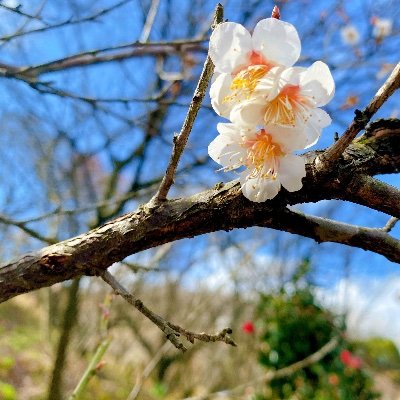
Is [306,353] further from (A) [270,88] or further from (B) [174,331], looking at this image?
(A) [270,88]

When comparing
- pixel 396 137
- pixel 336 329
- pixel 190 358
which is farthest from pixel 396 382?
pixel 396 137

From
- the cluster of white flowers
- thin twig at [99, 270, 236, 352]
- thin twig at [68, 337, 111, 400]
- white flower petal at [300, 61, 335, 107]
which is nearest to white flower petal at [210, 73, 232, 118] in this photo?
the cluster of white flowers

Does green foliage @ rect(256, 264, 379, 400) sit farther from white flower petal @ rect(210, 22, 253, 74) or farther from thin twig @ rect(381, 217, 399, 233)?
white flower petal @ rect(210, 22, 253, 74)

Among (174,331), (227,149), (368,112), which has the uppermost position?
(227,149)

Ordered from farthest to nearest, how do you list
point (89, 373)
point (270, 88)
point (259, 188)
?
point (89, 373) → point (259, 188) → point (270, 88)

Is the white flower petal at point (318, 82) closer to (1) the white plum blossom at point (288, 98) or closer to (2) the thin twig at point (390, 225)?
(1) the white plum blossom at point (288, 98)

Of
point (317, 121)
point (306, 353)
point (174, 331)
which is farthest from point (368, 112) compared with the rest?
point (306, 353)

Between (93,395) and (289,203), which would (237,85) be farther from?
(93,395)
